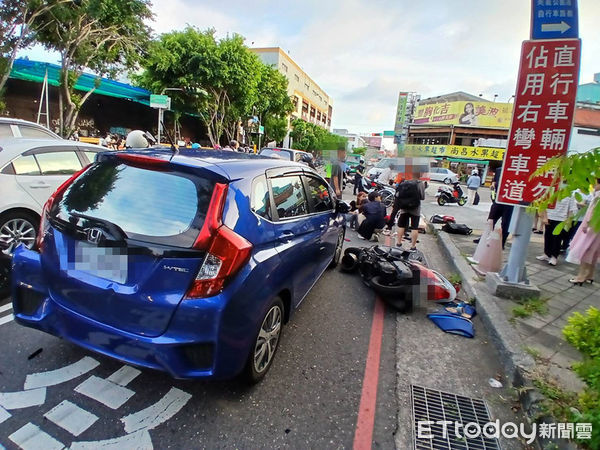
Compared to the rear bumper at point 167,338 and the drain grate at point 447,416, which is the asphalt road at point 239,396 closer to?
the drain grate at point 447,416

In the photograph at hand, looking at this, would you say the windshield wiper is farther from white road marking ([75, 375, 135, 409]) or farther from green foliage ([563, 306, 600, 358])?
green foliage ([563, 306, 600, 358])

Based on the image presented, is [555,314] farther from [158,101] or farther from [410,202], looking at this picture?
[158,101]

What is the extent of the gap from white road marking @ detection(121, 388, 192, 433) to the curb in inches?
93.7

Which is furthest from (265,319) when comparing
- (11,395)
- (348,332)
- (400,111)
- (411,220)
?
(400,111)

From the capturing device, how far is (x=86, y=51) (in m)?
13.9

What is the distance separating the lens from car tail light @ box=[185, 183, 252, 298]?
1920 mm

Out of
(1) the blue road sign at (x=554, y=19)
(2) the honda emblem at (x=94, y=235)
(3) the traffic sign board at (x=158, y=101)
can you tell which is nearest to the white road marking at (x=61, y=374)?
(2) the honda emblem at (x=94, y=235)

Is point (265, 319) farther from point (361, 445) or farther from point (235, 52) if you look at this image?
point (235, 52)

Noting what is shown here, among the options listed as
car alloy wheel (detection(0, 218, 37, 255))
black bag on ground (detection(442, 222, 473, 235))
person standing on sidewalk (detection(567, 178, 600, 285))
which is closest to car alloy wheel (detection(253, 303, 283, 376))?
car alloy wheel (detection(0, 218, 37, 255))

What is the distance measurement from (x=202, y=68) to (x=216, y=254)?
20.9m

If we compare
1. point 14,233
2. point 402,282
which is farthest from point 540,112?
point 14,233

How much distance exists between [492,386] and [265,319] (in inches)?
79.1

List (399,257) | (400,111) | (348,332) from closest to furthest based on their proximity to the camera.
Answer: (348,332) < (399,257) < (400,111)

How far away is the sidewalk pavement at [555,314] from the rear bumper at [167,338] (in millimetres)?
2556
